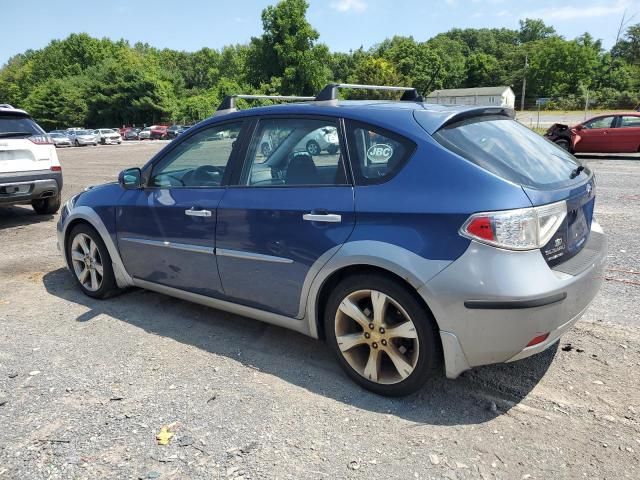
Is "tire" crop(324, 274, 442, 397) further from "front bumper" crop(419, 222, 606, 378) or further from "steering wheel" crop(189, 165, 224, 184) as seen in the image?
"steering wheel" crop(189, 165, 224, 184)

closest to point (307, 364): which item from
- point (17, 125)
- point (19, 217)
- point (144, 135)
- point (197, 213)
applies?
point (197, 213)

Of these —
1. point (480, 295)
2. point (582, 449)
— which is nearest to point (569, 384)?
point (582, 449)

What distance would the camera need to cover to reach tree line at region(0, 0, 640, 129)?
6731cm

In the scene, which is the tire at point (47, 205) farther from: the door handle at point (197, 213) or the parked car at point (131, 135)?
the parked car at point (131, 135)

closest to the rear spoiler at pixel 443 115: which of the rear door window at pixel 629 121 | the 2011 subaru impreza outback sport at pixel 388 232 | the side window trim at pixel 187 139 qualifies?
the 2011 subaru impreza outback sport at pixel 388 232

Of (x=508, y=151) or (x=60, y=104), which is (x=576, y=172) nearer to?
(x=508, y=151)

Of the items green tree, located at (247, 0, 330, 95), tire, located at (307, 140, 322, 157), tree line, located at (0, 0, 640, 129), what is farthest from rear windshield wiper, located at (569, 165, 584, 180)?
green tree, located at (247, 0, 330, 95)

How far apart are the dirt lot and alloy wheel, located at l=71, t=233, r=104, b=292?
44 centimetres

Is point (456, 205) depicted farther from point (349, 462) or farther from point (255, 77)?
point (255, 77)

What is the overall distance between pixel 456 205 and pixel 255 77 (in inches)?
2840

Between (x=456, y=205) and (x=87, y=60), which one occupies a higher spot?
(x=87, y=60)

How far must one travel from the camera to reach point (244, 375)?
3.24 metres

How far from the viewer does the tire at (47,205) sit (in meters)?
8.83

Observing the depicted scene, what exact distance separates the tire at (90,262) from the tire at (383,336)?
2.40m
